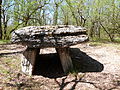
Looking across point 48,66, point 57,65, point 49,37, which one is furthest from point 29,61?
point 57,65

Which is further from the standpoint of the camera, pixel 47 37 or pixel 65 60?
pixel 65 60

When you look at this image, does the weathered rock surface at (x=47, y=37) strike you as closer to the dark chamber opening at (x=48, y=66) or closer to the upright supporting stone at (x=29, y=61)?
the upright supporting stone at (x=29, y=61)

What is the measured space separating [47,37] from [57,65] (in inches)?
69.8

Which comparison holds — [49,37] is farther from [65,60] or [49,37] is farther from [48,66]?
[48,66]

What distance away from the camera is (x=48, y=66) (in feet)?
21.3

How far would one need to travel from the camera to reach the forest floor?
14.9 feet

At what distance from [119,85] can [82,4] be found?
1287cm

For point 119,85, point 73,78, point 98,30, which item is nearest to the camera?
point 119,85

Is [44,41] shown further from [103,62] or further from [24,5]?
[24,5]

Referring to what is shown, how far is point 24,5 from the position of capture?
13.2 metres

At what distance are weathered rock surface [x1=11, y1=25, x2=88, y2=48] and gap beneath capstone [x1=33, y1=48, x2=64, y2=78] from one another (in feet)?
3.74

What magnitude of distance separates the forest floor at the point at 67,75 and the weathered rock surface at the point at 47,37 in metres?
1.04

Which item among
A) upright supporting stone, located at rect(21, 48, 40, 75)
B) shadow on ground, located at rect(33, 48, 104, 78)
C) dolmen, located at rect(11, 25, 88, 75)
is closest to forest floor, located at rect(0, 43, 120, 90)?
shadow on ground, located at rect(33, 48, 104, 78)

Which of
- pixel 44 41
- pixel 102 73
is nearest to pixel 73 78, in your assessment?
pixel 102 73
